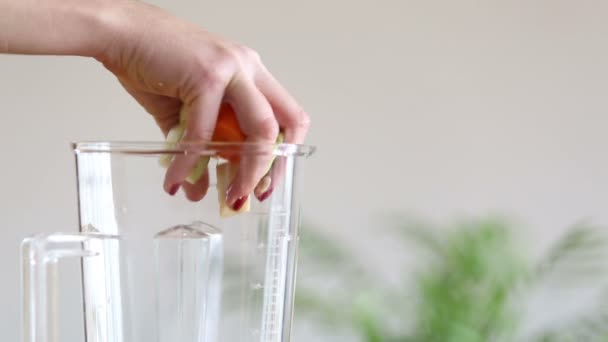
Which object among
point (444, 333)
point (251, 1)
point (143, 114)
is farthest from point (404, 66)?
point (444, 333)

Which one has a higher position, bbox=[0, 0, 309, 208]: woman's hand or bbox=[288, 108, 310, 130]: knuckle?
bbox=[0, 0, 309, 208]: woman's hand

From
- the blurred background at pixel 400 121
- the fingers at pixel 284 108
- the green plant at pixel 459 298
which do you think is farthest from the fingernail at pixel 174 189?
the blurred background at pixel 400 121

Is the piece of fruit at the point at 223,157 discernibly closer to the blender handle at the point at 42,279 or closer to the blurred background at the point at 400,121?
the blender handle at the point at 42,279

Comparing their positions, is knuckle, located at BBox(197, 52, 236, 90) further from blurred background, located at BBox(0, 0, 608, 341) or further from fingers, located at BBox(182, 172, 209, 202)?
blurred background, located at BBox(0, 0, 608, 341)

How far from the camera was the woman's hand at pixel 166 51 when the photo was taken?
50cm

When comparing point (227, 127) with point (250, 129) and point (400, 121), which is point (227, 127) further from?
point (400, 121)

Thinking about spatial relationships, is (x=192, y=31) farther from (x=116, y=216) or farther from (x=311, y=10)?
(x=311, y=10)

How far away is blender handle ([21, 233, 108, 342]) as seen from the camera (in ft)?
1.53

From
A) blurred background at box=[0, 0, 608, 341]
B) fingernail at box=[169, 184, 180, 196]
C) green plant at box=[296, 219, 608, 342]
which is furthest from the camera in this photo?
blurred background at box=[0, 0, 608, 341]

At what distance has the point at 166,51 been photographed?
0.51 m

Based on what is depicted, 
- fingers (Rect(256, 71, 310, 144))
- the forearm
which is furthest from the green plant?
the forearm

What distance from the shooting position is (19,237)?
1327mm

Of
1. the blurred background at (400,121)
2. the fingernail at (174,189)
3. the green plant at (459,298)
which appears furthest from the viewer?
the blurred background at (400,121)

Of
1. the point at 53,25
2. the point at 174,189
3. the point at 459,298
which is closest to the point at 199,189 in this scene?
the point at 174,189
